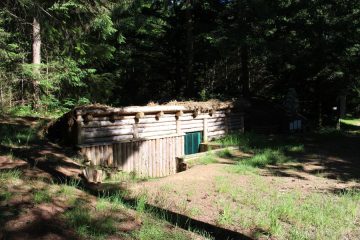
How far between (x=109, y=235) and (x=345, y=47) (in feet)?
53.5

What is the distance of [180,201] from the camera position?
22.7 feet

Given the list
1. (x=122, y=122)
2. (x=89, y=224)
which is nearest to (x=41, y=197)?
(x=89, y=224)

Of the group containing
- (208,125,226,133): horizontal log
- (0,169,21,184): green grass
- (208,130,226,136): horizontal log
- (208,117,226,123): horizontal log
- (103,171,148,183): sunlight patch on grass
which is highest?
(208,117,226,123): horizontal log

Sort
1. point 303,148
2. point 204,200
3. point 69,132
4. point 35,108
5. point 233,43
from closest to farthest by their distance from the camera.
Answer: point 204,200
point 69,132
point 303,148
point 35,108
point 233,43

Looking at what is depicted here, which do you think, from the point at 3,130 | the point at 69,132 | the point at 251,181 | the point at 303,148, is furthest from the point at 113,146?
the point at 303,148

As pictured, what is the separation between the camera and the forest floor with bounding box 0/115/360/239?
16.4 feet

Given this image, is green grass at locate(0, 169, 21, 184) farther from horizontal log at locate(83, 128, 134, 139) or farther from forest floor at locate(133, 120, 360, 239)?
horizontal log at locate(83, 128, 134, 139)

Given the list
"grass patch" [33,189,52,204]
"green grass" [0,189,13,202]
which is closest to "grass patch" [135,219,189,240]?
"grass patch" [33,189,52,204]

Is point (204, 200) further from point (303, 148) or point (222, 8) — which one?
point (222, 8)

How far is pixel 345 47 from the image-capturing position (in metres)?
18.0

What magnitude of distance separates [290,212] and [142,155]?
7160 millimetres

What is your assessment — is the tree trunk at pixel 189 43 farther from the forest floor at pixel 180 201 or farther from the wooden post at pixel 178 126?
the forest floor at pixel 180 201

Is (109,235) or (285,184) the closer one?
(109,235)

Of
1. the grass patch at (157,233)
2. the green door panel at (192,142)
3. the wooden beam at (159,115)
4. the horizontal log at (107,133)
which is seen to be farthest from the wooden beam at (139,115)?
the grass patch at (157,233)
